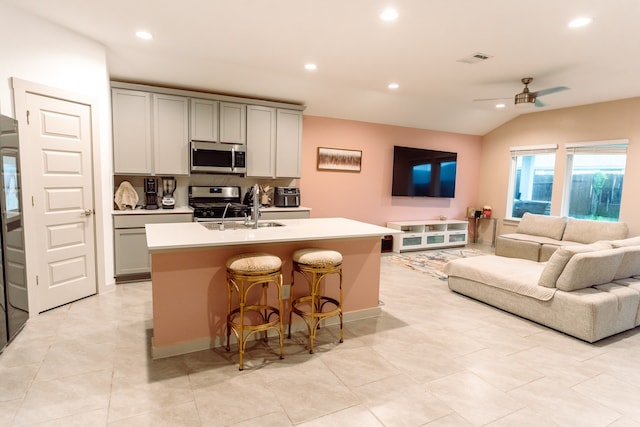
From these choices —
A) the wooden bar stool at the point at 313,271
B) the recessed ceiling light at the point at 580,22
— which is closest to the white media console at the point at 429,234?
the wooden bar stool at the point at 313,271

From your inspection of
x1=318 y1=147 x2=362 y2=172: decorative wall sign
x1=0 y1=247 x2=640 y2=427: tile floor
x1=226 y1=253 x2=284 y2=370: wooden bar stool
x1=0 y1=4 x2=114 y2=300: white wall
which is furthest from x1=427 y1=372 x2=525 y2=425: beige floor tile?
x1=318 y1=147 x2=362 y2=172: decorative wall sign

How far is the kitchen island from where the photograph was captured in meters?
2.51

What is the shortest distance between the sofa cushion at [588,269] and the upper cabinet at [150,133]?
4548 millimetres

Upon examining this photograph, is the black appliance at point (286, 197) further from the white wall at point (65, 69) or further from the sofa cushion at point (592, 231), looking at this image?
the sofa cushion at point (592, 231)

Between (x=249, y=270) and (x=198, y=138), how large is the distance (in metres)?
2.97

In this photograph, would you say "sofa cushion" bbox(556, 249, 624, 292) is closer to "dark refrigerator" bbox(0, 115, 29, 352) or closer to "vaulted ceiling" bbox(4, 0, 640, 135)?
"vaulted ceiling" bbox(4, 0, 640, 135)

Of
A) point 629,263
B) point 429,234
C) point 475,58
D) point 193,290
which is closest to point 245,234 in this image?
point 193,290

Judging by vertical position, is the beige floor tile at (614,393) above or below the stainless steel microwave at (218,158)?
below

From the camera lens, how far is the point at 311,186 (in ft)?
19.9

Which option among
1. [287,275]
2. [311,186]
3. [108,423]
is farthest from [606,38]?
[108,423]

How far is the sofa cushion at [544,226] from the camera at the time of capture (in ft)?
18.9

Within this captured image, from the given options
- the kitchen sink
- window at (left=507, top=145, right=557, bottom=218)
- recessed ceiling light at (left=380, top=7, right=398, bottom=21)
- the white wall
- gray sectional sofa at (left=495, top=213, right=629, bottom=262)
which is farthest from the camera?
window at (left=507, top=145, right=557, bottom=218)

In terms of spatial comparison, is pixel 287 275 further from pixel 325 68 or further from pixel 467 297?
pixel 325 68

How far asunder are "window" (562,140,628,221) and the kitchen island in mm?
4943
